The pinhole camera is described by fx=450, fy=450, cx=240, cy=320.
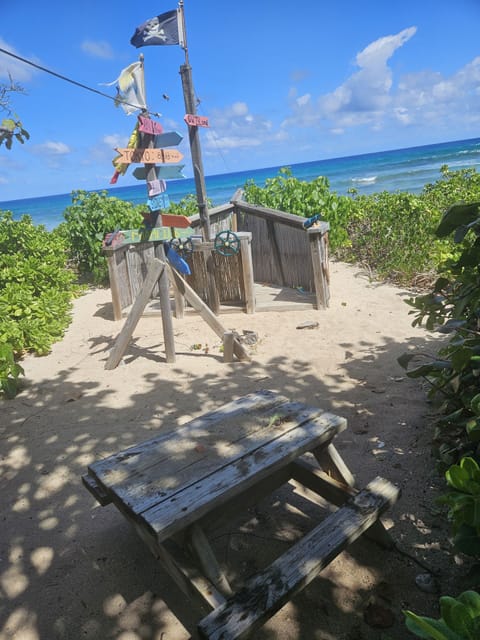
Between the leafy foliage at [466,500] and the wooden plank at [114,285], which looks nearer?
the leafy foliage at [466,500]

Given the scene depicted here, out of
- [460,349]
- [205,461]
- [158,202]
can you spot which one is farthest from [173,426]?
[460,349]

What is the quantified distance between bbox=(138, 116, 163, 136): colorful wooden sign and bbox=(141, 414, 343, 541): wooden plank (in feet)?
11.8

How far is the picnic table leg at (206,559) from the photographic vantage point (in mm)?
2072

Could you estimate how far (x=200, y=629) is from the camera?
1724mm

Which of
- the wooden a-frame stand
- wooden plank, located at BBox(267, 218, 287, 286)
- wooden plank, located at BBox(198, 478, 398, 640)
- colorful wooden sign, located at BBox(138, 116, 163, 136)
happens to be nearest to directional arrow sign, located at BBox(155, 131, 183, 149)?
colorful wooden sign, located at BBox(138, 116, 163, 136)

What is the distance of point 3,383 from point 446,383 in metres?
4.32

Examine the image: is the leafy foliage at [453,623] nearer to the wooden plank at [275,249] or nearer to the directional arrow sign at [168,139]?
the directional arrow sign at [168,139]

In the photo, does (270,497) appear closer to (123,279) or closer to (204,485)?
(204,485)

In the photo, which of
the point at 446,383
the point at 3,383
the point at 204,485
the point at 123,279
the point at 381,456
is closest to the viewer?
the point at 204,485

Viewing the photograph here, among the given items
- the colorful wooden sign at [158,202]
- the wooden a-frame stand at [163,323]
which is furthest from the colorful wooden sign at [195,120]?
the wooden a-frame stand at [163,323]

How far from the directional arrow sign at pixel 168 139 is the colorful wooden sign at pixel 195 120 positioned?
180cm

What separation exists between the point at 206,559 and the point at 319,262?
5.33 m

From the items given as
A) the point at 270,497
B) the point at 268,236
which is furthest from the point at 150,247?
the point at 270,497

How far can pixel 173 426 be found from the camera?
4.07 m
